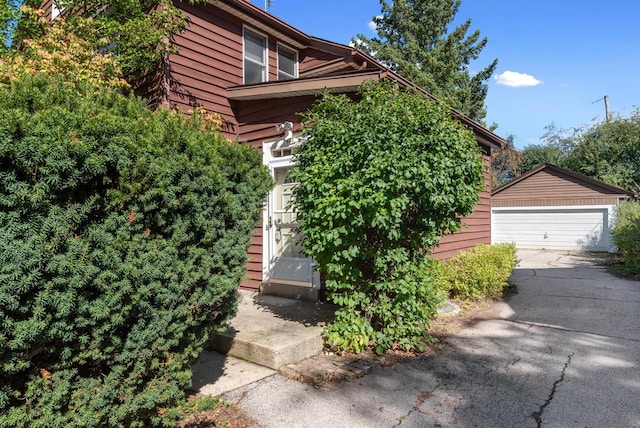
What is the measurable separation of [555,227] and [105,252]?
18860mm

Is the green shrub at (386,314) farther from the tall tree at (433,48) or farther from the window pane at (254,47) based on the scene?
the tall tree at (433,48)

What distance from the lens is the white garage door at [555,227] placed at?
15703mm

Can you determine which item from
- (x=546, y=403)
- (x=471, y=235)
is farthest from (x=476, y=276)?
(x=546, y=403)

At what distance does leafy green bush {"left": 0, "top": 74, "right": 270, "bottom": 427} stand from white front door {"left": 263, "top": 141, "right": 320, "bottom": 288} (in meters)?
3.30

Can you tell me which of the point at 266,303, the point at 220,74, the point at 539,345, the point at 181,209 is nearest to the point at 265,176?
the point at 181,209

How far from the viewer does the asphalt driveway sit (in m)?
2.73

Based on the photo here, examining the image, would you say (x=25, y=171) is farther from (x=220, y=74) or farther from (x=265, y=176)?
(x=220, y=74)

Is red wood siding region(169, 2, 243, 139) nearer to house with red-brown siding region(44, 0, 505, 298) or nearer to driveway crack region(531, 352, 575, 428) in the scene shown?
house with red-brown siding region(44, 0, 505, 298)

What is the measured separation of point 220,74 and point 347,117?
3.96 meters

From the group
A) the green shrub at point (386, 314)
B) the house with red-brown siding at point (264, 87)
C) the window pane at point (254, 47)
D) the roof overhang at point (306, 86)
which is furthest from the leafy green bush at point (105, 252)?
the window pane at point (254, 47)

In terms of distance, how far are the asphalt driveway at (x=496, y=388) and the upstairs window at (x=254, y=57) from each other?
6.16 meters

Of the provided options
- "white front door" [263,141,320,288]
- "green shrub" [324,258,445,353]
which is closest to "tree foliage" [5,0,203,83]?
"white front door" [263,141,320,288]

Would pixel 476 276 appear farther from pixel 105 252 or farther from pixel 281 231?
pixel 105 252

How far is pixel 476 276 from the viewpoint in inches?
242
